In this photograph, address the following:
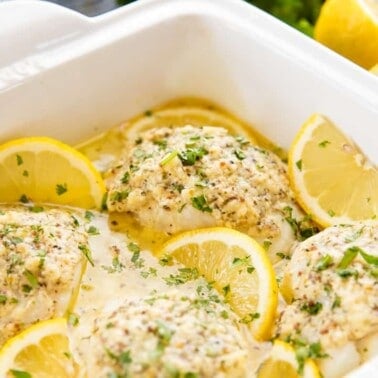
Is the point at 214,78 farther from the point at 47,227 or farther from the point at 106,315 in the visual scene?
the point at 106,315

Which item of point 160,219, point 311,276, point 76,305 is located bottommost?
point 76,305

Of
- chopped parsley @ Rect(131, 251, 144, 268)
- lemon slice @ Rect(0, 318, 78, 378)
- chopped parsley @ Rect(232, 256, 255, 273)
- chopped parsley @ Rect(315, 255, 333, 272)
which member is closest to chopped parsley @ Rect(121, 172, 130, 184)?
chopped parsley @ Rect(131, 251, 144, 268)

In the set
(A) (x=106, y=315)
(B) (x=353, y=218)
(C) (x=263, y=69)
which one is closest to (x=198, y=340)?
(A) (x=106, y=315)

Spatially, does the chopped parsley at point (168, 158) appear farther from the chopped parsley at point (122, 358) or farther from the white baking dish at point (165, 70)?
the chopped parsley at point (122, 358)

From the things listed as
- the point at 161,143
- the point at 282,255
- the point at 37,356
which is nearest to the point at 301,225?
the point at 282,255

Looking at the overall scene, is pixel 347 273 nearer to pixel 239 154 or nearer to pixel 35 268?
pixel 239 154
